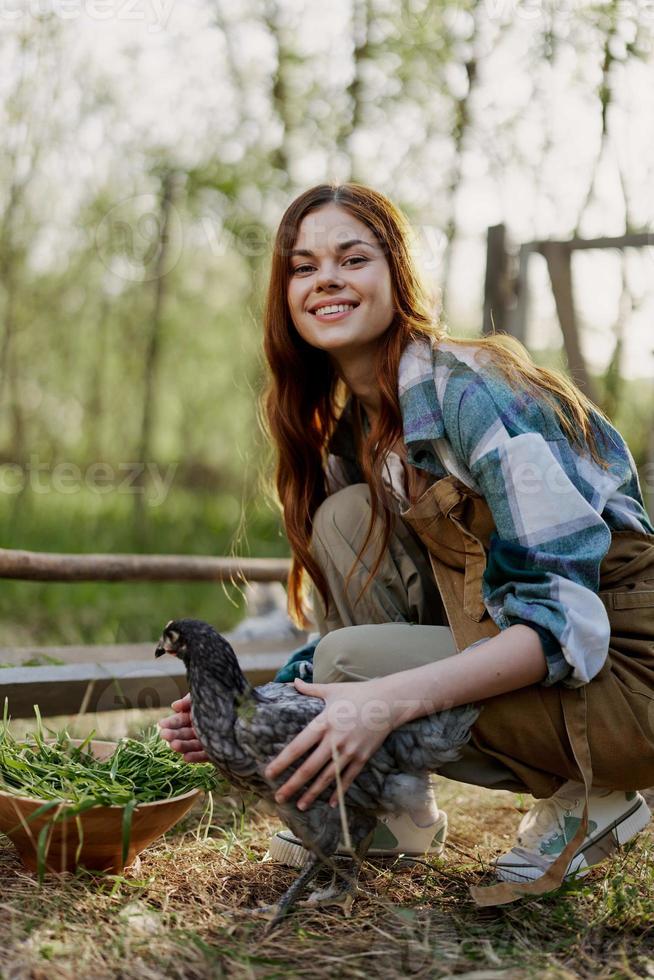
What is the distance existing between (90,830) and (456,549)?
95cm

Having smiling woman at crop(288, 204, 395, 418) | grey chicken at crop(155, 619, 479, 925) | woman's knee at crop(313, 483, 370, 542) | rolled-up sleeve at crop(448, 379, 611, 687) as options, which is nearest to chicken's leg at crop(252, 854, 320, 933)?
grey chicken at crop(155, 619, 479, 925)

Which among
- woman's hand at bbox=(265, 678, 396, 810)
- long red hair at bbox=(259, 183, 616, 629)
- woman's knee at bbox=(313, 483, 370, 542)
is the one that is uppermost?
long red hair at bbox=(259, 183, 616, 629)

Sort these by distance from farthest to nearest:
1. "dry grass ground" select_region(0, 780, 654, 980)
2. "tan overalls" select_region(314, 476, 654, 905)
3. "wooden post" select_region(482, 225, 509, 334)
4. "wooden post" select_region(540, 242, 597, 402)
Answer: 1. "wooden post" select_region(482, 225, 509, 334)
2. "wooden post" select_region(540, 242, 597, 402)
3. "tan overalls" select_region(314, 476, 654, 905)
4. "dry grass ground" select_region(0, 780, 654, 980)

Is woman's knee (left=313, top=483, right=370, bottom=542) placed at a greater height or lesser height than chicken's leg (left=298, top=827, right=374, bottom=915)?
greater

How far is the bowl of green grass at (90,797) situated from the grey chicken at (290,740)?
0.74 feet

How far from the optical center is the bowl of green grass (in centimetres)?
187

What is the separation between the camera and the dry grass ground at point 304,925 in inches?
64.6

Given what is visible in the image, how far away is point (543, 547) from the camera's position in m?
1.81

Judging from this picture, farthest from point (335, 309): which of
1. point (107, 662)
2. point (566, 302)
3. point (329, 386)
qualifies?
point (566, 302)

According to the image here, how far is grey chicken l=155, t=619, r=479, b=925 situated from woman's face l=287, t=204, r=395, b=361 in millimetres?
769

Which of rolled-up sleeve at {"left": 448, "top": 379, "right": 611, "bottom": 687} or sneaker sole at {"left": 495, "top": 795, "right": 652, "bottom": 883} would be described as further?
sneaker sole at {"left": 495, "top": 795, "right": 652, "bottom": 883}

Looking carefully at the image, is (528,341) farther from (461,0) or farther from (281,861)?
(461,0)

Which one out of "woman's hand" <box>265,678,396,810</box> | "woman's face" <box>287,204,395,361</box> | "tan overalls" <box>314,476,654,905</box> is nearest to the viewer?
"woman's hand" <box>265,678,396,810</box>

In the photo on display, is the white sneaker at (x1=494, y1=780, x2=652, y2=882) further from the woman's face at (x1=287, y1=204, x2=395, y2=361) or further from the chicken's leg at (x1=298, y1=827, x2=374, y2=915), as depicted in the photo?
the woman's face at (x1=287, y1=204, x2=395, y2=361)
